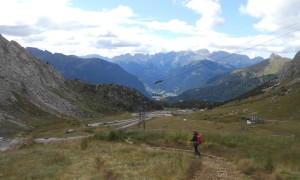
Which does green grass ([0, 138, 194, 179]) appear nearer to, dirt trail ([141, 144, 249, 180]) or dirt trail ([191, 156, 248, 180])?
dirt trail ([141, 144, 249, 180])

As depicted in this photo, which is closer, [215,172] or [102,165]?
[215,172]

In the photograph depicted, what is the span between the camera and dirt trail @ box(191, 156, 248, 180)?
27156mm

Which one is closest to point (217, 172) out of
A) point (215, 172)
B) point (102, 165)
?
point (215, 172)

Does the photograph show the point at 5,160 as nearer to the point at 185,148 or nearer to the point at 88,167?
the point at 88,167

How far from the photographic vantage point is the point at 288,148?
39438 mm

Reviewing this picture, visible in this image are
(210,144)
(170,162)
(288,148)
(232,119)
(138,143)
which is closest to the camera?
(170,162)

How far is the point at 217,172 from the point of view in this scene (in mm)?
28969

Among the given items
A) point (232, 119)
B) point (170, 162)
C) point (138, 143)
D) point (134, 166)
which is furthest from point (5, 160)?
point (232, 119)

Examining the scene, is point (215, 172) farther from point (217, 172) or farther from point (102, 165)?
point (102, 165)

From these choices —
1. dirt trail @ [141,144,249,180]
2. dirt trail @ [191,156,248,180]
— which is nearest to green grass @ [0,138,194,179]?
dirt trail @ [141,144,249,180]

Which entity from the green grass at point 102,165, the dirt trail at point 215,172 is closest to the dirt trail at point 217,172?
the dirt trail at point 215,172

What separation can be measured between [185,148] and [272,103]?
156623 millimetres

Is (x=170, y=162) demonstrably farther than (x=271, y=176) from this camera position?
Yes

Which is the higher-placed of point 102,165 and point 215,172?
point 215,172
